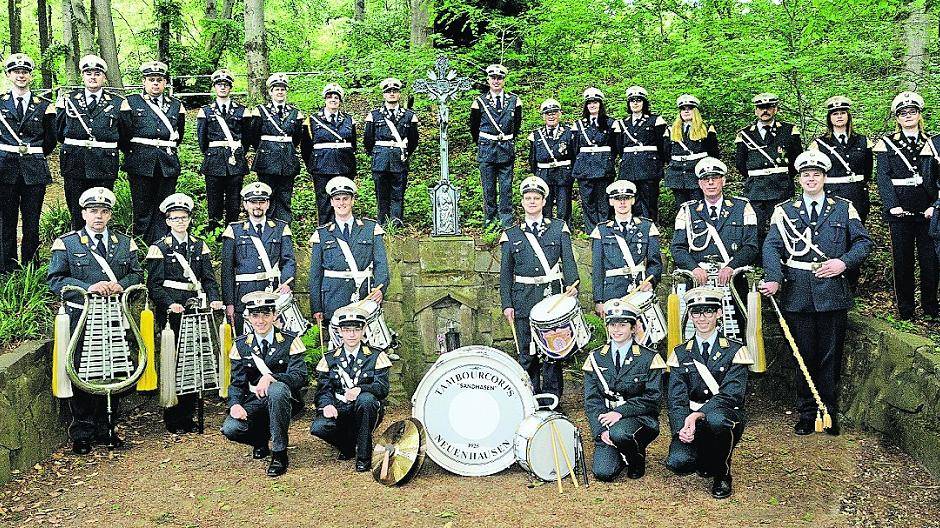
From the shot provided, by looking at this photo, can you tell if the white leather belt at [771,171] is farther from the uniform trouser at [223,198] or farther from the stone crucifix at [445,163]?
the uniform trouser at [223,198]

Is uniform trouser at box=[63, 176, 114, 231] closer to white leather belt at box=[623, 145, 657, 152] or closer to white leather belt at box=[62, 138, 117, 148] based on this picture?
white leather belt at box=[62, 138, 117, 148]

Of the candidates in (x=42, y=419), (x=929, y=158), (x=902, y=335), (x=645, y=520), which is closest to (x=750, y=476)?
(x=645, y=520)

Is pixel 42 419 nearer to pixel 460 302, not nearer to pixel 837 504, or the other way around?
pixel 460 302

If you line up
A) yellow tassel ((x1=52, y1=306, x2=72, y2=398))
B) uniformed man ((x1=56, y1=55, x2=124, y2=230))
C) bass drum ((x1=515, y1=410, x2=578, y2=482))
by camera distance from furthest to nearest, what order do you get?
uniformed man ((x1=56, y1=55, x2=124, y2=230))
yellow tassel ((x1=52, y1=306, x2=72, y2=398))
bass drum ((x1=515, y1=410, x2=578, y2=482))

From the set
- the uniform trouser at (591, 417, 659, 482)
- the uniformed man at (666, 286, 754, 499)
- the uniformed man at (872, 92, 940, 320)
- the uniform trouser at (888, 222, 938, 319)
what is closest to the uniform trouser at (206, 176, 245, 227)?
the uniform trouser at (591, 417, 659, 482)

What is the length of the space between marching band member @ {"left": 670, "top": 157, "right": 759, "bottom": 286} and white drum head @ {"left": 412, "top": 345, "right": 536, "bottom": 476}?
197 cm

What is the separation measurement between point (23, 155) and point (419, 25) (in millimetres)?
7150

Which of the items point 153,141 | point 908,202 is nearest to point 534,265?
point 908,202

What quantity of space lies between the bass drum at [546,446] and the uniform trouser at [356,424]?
1058 millimetres

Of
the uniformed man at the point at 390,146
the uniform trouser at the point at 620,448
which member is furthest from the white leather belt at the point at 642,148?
the uniform trouser at the point at 620,448

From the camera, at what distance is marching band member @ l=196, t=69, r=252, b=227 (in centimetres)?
860

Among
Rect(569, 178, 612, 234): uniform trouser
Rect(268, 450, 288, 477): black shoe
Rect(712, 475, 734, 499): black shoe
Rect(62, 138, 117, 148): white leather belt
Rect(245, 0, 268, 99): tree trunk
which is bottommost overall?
Rect(712, 475, 734, 499): black shoe

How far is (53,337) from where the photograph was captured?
6.96 meters

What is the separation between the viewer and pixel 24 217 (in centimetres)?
772
